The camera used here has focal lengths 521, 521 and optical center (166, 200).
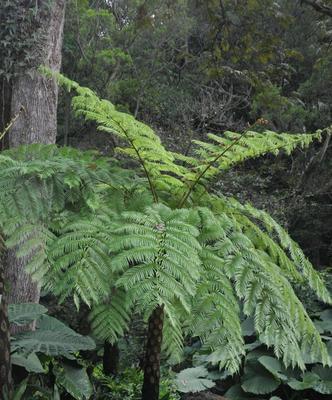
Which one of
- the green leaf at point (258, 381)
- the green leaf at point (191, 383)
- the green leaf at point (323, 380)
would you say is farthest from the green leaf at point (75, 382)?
the green leaf at point (323, 380)

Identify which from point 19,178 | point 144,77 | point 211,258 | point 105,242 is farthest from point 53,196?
point 144,77

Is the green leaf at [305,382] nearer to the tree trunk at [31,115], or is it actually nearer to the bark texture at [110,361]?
the bark texture at [110,361]

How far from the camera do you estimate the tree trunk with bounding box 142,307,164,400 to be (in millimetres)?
2381

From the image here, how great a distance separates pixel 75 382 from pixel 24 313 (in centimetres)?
58

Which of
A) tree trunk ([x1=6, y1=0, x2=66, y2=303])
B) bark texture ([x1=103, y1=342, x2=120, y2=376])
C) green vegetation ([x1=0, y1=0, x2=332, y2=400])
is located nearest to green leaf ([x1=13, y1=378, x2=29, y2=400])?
green vegetation ([x1=0, y1=0, x2=332, y2=400])

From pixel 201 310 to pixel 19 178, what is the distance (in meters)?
0.95

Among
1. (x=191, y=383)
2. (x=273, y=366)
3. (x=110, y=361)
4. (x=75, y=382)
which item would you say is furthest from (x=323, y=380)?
(x=75, y=382)

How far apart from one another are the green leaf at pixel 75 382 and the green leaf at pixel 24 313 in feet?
1.37

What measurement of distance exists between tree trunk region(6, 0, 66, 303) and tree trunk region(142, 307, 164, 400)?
2556 mm

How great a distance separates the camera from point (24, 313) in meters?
3.55

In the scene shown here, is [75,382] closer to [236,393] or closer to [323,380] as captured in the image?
[236,393]

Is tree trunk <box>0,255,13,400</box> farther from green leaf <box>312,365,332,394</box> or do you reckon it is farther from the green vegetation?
green leaf <box>312,365,332,394</box>

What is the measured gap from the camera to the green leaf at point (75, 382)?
10.9 ft

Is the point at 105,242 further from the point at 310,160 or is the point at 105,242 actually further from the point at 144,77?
the point at 144,77
